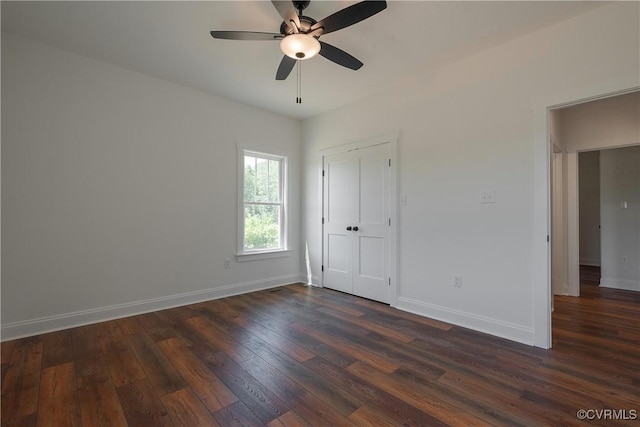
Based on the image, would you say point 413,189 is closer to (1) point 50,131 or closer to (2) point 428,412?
(2) point 428,412

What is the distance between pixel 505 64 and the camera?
2.76 meters

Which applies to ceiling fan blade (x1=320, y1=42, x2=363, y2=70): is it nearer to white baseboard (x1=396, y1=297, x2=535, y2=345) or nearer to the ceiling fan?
the ceiling fan

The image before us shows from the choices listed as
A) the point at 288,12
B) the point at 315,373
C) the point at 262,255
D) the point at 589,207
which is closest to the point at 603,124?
the point at 589,207

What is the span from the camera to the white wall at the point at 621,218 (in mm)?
4348

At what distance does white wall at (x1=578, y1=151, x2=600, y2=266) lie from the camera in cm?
625

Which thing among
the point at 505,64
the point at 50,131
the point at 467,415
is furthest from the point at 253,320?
the point at 505,64

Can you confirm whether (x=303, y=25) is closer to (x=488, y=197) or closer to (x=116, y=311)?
(x=488, y=197)

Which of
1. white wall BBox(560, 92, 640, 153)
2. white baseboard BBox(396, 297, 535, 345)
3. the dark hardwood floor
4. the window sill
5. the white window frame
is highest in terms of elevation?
white wall BBox(560, 92, 640, 153)

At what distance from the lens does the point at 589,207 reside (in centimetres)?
635

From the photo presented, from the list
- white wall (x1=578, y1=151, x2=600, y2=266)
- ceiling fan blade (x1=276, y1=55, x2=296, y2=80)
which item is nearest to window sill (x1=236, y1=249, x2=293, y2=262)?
ceiling fan blade (x1=276, y1=55, x2=296, y2=80)

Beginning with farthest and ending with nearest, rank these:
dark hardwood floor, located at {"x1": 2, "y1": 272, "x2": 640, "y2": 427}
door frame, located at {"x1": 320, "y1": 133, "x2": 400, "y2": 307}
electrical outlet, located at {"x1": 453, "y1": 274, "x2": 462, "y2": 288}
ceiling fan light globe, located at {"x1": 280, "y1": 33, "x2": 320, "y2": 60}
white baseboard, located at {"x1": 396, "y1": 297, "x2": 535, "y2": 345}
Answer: door frame, located at {"x1": 320, "y1": 133, "x2": 400, "y2": 307} → electrical outlet, located at {"x1": 453, "y1": 274, "x2": 462, "y2": 288} → white baseboard, located at {"x1": 396, "y1": 297, "x2": 535, "y2": 345} → ceiling fan light globe, located at {"x1": 280, "y1": 33, "x2": 320, "y2": 60} → dark hardwood floor, located at {"x1": 2, "y1": 272, "x2": 640, "y2": 427}

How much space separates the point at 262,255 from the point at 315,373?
2.52 m

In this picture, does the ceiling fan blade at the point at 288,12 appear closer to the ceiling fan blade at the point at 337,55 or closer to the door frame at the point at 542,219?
the ceiling fan blade at the point at 337,55

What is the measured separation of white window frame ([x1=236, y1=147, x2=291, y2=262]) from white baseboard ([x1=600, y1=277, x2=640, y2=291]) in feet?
16.1
